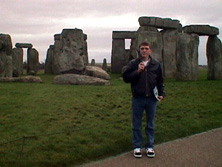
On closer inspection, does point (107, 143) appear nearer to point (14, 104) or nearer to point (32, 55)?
point (14, 104)

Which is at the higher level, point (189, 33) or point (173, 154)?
point (189, 33)

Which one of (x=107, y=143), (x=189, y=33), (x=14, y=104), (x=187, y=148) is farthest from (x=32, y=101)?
(x=189, y=33)

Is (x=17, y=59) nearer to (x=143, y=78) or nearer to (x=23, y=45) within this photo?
(x=23, y=45)

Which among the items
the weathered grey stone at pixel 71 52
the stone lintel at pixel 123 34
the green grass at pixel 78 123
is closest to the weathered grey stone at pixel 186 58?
the weathered grey stone at pixel 71 52

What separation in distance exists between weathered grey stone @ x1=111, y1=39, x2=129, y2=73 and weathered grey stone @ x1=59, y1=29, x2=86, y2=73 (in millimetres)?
9825

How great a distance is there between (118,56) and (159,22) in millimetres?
9095

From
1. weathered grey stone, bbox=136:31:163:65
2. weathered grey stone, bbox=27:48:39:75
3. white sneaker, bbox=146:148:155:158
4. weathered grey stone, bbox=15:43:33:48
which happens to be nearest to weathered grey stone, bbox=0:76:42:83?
weathered grey stone, bbox=136:31:163:65

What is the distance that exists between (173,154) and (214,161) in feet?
1.77

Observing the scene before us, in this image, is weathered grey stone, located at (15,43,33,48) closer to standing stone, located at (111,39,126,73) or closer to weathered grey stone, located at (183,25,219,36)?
standing stone, located at (111,39,126,73)

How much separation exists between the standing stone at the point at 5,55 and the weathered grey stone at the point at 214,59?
9073 mm

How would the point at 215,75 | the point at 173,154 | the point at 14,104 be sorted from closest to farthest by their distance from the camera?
the point at 173,154 → the point at 14,104 → the point at 215,75

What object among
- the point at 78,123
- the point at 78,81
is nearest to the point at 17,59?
the point at 78,81

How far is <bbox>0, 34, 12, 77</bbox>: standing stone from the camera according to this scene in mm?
14111

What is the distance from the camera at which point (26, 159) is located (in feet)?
13.9
